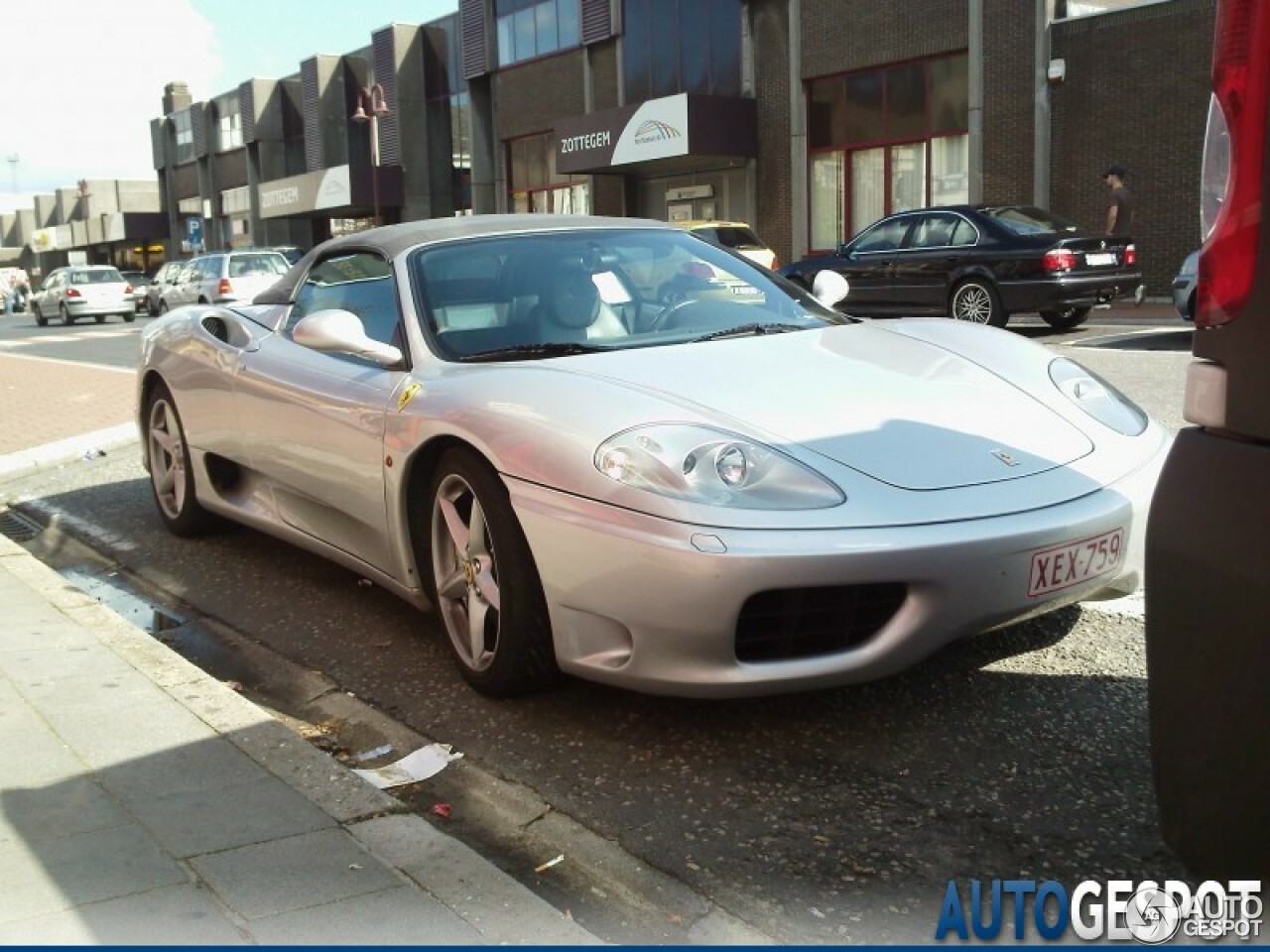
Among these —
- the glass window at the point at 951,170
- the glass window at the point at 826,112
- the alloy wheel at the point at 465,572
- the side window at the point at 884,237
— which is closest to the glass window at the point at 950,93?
the glass window at the point at 951,170

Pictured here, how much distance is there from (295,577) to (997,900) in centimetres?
352

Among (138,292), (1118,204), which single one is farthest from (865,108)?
(138,292)

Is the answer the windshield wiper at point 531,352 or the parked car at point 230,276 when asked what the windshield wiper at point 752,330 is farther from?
the parked car at point 230,276

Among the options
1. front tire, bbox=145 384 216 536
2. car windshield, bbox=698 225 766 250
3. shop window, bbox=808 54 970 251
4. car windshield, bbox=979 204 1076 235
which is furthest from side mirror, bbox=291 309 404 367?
shop window, bbox=808 54 970 251

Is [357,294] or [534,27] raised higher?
[534,27]

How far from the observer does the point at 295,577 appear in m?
5.34

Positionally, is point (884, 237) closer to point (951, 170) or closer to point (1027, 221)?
point (1027, 221)

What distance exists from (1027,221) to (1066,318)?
1.34 m

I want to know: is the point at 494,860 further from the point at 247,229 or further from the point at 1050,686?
the point at 247,229

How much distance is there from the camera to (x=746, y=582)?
296cm

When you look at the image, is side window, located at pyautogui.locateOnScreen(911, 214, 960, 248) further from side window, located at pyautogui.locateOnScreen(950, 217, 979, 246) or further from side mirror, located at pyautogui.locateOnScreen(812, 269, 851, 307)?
side mirror, located at pyautogui.locateOnScreen(812, 269, 851, 307)

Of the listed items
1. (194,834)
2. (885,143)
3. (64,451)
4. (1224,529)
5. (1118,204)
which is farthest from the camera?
(885,143)

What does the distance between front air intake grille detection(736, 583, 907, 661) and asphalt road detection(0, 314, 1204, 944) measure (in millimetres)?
304

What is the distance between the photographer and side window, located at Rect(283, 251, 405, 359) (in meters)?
4.41
